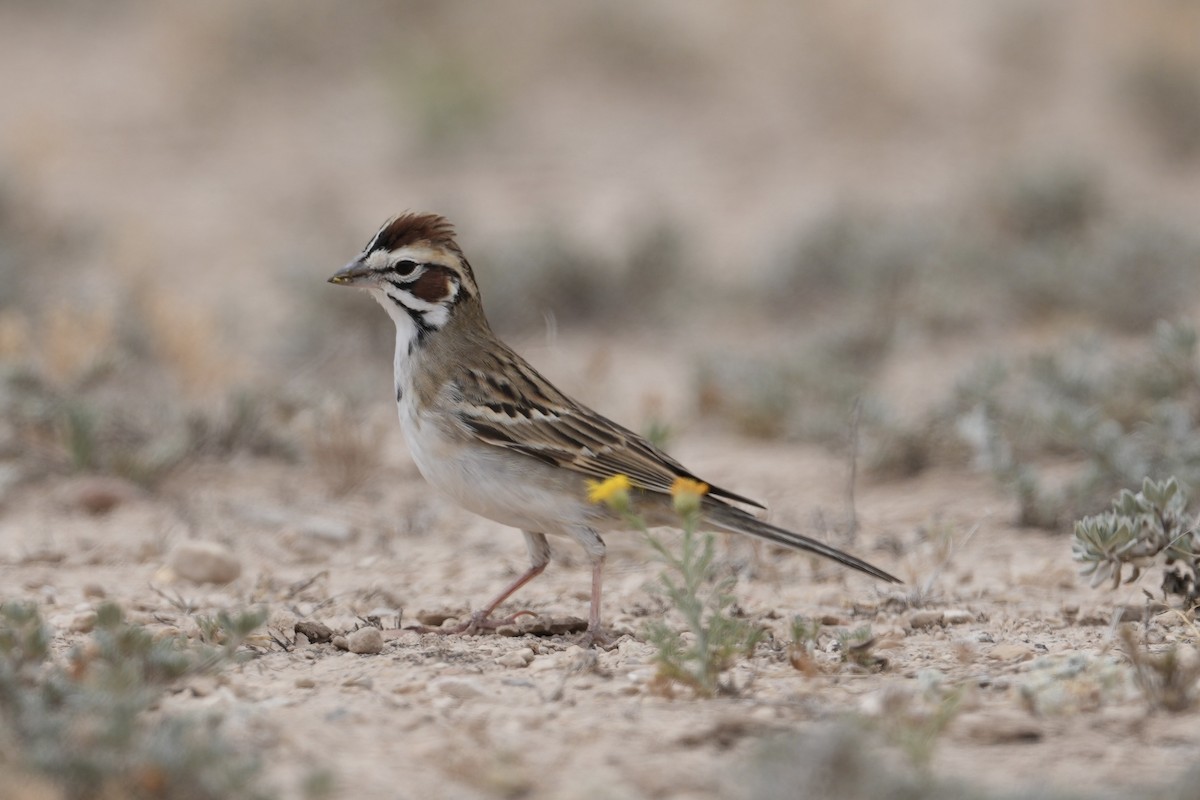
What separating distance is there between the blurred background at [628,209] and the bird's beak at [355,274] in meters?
1.53

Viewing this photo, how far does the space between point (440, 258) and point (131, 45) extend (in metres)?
14.2

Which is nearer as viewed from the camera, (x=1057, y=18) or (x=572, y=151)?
(x=572, y=151)

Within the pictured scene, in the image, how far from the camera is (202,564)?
6.32 metres

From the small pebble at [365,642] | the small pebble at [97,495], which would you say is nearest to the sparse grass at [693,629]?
the small pebble at [365,642]

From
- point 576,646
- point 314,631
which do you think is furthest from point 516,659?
point 314,631

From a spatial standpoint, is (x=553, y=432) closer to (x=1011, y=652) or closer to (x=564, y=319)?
(x=1011, y=652)

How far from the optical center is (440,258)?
589 cm

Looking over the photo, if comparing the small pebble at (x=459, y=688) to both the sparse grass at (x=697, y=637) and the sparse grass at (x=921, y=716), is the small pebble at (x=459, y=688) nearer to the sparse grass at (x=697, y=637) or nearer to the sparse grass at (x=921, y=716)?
A: the sparse grass at (x=697, y=637)

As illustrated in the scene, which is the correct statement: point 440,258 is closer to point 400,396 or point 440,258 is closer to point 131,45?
point 400,396

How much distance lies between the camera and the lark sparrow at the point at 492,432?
554 cm

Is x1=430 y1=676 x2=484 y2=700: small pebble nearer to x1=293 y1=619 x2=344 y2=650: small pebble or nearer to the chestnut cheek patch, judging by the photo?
x1=293 y1=619 x2=344 y2=650: small pebble

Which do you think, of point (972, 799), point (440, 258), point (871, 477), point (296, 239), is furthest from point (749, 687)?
point (296, 239)

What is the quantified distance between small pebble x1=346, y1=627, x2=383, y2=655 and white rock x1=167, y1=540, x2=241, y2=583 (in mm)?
1399

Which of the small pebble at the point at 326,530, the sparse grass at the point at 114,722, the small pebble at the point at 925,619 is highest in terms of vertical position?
the small pebble at the point at 326,530
